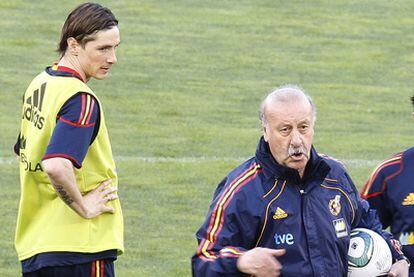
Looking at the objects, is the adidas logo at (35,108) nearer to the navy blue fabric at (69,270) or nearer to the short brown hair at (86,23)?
the short brown hair at (86,23)

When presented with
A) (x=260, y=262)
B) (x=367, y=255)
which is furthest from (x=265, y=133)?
(x=367, y=255)

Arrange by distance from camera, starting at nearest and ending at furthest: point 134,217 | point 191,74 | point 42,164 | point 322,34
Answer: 1. point 42,164
2. point 134,217
3. point 191,74
4. point 322,34

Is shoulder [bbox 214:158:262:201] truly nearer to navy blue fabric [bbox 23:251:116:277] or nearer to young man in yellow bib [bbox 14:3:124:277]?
young man in yellow bib [bbox 14:3:124:277]

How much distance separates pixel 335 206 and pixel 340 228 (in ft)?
0.33

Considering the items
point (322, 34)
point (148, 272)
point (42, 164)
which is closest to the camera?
point (42, 164)

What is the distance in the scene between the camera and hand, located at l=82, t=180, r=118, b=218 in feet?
20.9

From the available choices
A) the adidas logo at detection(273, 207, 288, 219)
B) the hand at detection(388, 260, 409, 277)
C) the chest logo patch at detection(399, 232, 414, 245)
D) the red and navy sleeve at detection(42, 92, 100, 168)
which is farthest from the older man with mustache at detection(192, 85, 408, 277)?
the chest logo patch at detection(399, 232, 414, 245)

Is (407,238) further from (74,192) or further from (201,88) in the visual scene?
(201,88)

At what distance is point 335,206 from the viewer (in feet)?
19.0

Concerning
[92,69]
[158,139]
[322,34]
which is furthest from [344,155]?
[92,69]

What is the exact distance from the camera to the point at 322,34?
72.8 ft

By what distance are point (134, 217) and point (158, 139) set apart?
13.2 ft

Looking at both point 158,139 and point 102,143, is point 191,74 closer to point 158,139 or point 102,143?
point 158,139

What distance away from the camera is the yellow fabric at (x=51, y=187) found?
6.38m
